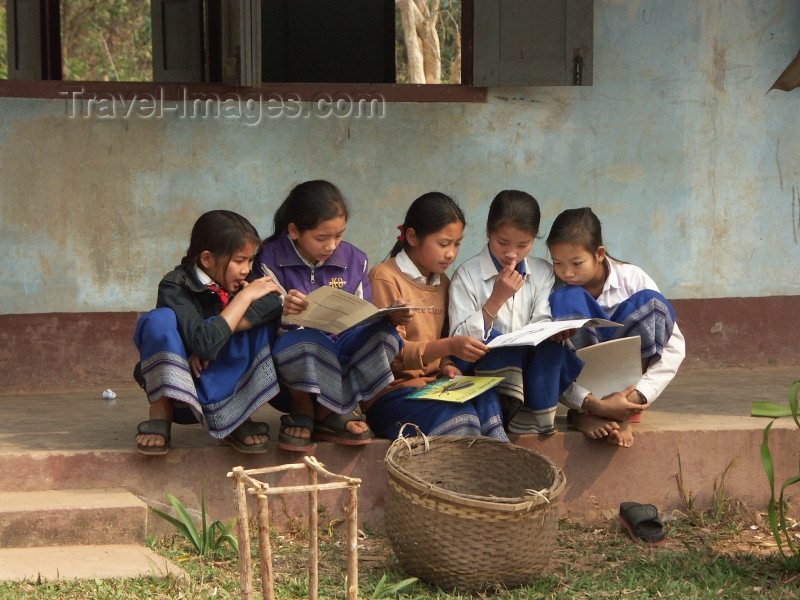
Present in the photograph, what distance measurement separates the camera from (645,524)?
4254mm

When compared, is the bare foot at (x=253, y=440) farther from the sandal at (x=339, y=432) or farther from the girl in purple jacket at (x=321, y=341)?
the sandal at (x=339, y=432)

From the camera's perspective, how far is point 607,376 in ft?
14.2

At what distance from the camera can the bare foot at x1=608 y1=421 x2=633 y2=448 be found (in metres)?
4.39

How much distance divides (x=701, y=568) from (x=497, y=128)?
8.56 ft

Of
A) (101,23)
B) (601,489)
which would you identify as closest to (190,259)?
(601,489)

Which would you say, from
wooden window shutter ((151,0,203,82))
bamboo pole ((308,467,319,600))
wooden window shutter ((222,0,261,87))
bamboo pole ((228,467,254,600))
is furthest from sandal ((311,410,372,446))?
wooden window shutter ((151,0,203,82))

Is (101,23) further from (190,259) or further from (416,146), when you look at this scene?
(190,259)

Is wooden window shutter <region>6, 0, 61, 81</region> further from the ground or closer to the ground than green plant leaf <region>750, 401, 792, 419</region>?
further from the ground

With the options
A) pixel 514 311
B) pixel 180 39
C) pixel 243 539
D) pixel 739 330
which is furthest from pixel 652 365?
pixel 180 39

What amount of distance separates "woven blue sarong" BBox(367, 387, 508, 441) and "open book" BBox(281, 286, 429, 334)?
47 cm

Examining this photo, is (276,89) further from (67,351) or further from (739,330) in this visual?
(739,330)

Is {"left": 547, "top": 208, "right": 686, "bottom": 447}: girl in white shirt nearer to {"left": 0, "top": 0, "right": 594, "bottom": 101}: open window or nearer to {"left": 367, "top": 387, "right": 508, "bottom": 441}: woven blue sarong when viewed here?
{"left": 367, "top": 387, "right": 508, "bottom": 441}: woven blue sarong

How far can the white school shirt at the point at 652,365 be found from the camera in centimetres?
439

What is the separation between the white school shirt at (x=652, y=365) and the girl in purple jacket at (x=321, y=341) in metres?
0.81
